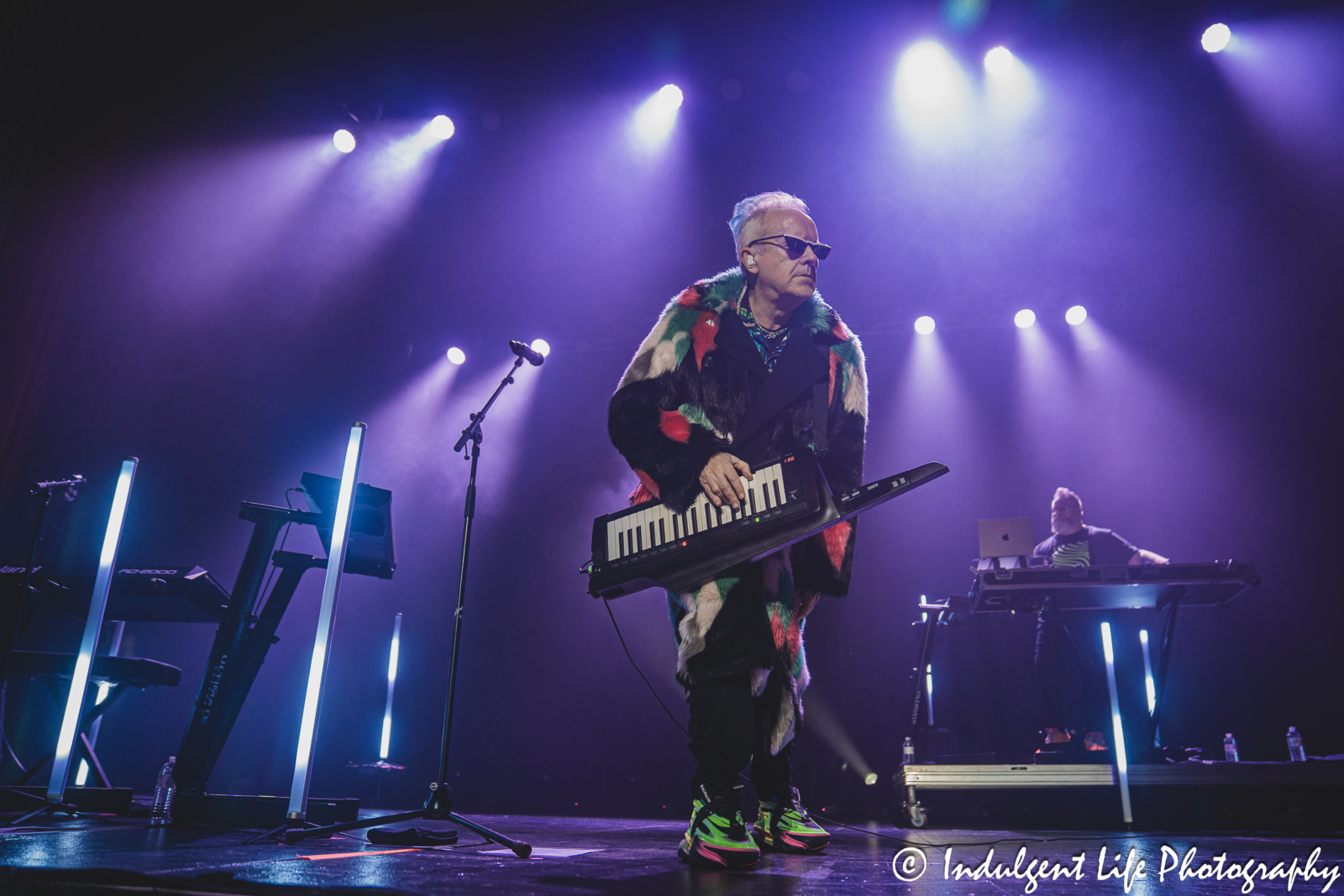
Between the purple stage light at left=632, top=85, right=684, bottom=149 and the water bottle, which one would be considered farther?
the purple stage light at left=632, top=85, right=684, bottom=149

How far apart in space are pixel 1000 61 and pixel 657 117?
2672mm

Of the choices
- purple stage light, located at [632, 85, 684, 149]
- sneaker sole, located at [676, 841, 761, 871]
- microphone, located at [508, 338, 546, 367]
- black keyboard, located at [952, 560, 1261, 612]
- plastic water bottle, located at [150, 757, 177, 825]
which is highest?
purple stage light, located at [632, 85, 684, 149]

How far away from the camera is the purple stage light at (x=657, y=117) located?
5754 millimetres

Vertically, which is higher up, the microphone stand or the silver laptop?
the silver laptop

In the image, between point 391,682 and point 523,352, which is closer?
point 523,352

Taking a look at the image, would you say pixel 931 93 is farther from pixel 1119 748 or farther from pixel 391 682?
pixel 391 682

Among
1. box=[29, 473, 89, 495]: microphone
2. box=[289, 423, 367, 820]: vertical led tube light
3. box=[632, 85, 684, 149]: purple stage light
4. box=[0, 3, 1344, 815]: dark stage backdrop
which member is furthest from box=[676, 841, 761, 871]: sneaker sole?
box=[632, 85, 684, 149]: purple stage light

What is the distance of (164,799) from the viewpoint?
3.27m

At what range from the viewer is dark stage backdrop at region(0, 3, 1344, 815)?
511 cm

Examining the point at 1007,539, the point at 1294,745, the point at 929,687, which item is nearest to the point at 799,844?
the point at 1007,539

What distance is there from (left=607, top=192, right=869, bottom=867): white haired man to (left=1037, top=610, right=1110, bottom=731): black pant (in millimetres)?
3206

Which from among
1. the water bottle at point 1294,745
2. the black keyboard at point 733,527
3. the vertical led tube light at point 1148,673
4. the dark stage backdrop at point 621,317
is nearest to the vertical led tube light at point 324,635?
the black keyboard at point 733,527

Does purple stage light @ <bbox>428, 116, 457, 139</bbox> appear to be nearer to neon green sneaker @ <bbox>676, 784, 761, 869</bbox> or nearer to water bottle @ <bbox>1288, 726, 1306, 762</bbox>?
neon green sneaker @ <bbox>676, 784, 761, 869</bbox>

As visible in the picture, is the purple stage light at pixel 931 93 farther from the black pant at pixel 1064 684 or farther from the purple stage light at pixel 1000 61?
the black pant at pixel 1064 684
